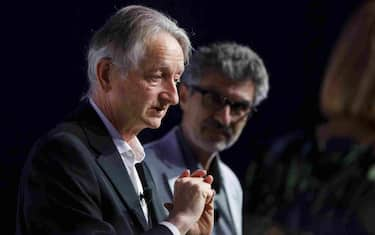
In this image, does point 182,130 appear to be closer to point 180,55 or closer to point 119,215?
point 180,55

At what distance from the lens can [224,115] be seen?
9.30 feet

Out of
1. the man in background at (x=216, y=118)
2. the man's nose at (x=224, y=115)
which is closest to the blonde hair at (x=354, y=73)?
the man in background at (x=216, y=118)

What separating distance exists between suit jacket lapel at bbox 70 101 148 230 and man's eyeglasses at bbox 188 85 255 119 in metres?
0.78

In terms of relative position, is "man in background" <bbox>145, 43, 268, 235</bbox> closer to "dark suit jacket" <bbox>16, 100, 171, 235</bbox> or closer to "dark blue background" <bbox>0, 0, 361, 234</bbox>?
"dark blue background" <bbox>0, 0, 361, 234</bbox>

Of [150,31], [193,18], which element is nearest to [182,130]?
[193,18]

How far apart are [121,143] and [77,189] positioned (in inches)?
9.0

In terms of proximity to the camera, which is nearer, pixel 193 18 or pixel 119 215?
pixel 119 215

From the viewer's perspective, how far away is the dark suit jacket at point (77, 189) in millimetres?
1886

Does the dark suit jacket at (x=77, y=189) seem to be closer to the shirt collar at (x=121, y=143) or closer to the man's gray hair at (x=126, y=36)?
the shirt collar at (x=121, y=143)

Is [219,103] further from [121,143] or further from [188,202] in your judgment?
[188,202]

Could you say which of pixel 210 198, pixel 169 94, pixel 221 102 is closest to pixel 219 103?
pixel 221 102

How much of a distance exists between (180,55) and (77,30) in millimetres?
642

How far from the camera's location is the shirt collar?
82.8 inches

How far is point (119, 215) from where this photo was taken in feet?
6.40
